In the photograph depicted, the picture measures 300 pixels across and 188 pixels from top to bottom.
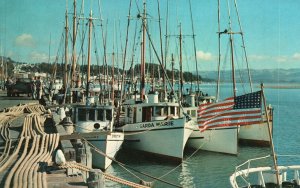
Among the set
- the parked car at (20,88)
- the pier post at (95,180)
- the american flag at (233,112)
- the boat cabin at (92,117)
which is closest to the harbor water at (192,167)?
the boat cabin at (92,117)

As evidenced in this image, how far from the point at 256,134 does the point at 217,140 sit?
21.9ft

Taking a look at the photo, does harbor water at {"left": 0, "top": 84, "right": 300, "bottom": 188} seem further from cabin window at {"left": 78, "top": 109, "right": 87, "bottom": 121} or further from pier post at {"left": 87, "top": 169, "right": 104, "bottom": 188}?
pier post at {"left": 87, "top": 169, "right": 104, "bottom": 188}

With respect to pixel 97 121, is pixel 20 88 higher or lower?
higher

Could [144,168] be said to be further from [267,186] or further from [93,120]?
[267,186]

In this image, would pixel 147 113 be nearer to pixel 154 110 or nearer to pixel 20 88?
pixel 154 110

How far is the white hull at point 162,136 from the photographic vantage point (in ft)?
78.7

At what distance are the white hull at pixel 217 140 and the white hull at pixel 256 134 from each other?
591 cm

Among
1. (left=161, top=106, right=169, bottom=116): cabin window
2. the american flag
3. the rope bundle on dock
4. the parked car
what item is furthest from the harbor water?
the parked car

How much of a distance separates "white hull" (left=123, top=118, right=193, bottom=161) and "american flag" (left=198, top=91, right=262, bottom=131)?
6347mm

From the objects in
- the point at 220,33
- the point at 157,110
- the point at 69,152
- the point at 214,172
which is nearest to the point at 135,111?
the point at 157,110

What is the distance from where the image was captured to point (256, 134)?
34.4 metres

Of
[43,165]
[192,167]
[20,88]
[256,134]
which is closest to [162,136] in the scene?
[192,167]

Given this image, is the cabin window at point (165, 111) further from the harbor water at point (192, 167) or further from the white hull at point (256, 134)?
the white hull at point (256, 134)

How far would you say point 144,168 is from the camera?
79.0 feet
